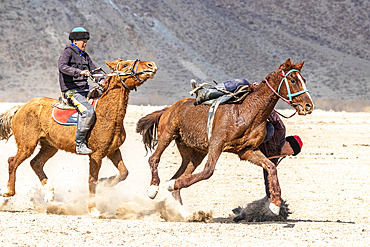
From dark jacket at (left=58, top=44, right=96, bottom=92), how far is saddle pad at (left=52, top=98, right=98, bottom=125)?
320 mm

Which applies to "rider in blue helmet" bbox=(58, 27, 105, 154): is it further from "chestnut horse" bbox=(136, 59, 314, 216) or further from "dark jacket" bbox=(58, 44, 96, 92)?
"chestnut horse" bbox=(136, 59, 314, 216)

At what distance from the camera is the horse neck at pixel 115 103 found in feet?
27.8

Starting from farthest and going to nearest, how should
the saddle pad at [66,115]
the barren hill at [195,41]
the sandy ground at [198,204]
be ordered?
the barren hill at [195,41]
the saddle pad at [66,115]
the sandy ground at [198,204]

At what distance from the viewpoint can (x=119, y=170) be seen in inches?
343

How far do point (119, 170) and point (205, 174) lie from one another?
62.6 inches

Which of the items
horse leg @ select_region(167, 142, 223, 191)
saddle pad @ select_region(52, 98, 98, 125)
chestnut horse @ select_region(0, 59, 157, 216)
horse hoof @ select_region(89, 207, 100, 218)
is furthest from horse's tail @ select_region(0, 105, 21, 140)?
horse leg @ select_region(167, 142, 223, 191)

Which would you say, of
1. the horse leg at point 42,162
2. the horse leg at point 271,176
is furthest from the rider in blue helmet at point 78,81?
the horse leg at point 271,176

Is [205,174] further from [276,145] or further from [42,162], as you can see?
[42,162]

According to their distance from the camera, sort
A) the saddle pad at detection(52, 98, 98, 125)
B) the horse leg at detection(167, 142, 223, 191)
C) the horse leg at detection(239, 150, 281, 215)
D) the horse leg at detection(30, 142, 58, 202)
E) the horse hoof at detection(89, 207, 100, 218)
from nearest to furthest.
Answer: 1. the horse leg at detection(239, 150, 281, 215)
2. the horse leg at detection(167, 142, 223, 191)
3. the horse hoof at detection(89, 207, 100, 218)
4. the saddle pad at detection(52, 98, 98, 125)
5. the horse leg at detection(30, 142, 58, 202)

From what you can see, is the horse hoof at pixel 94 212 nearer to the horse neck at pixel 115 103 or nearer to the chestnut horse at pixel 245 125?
the chestnut horse at pixel 245 125

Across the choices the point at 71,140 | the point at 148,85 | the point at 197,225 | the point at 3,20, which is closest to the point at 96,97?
the point at 71,140

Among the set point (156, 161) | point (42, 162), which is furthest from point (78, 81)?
point (156, 161)

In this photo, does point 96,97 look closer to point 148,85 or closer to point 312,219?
point 312,219

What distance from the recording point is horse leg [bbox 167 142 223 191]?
7707 millimetres
